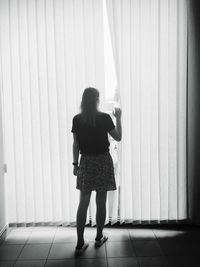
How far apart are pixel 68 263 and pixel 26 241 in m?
0.60

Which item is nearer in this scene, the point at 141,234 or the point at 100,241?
the point at 100,241

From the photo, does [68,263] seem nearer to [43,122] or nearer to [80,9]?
[43,122]

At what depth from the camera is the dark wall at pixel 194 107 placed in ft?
9.68

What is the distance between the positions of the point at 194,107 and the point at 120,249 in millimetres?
1413

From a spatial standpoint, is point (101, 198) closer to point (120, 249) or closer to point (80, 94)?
point (120, 249)

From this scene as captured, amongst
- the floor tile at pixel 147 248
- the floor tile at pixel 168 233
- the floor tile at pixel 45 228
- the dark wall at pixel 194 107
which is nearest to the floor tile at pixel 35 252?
the floor tile at pixel 45 228

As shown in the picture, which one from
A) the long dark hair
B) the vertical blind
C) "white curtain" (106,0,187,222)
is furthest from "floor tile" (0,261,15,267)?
the long dark hair

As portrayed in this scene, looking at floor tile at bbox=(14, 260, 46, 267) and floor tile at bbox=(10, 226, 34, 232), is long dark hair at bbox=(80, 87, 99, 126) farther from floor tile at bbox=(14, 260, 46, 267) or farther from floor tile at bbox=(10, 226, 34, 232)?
floor tile at bbox=(10, 226, 34, 232)

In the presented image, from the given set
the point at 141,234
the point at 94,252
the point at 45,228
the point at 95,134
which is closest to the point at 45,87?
the point at 95,134

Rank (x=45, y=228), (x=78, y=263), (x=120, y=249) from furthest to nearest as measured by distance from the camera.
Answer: (x=45, y=228) → (x=120, y=249) → (x=78, y=263)

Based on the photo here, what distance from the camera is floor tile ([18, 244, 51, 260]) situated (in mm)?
2559

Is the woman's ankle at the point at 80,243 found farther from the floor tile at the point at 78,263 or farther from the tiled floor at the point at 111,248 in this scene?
the floor tile at the point at 78,263

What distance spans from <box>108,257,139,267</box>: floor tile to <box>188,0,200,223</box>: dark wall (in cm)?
90

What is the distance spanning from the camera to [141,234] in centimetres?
299
